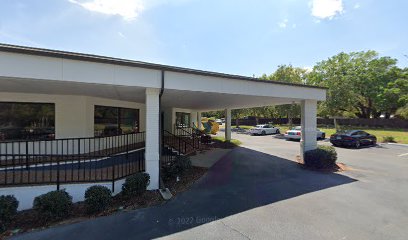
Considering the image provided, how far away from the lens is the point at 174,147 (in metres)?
11.6

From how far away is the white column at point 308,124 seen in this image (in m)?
10.1

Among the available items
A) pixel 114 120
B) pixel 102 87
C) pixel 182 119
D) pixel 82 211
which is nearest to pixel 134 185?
pixel 82 211

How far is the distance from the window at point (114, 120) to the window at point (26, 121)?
169 cm

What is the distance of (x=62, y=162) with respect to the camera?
7633 millimetres

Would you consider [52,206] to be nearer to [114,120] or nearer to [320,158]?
[114,120]

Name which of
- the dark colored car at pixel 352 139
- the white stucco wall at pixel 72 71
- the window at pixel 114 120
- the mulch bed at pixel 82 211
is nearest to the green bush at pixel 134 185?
the mulch bed at pixel 82 211

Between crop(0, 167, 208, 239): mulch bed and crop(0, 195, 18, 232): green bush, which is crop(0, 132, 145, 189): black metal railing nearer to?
crop(0, 167, 208, 239): mulch bed

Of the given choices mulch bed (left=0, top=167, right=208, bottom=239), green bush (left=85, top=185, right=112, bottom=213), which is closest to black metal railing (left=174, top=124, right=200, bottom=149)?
mulch bed (left=0, top=167, right=208, bottom=239)

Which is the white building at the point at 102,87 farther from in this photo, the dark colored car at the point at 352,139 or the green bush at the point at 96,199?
the dark colored car at the point at 352,139

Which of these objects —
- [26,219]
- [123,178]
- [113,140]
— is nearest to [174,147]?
[113,140]

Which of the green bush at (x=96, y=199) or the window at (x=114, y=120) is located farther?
the window at (x=114, y=120)

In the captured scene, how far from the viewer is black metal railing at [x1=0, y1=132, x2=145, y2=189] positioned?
5805mm

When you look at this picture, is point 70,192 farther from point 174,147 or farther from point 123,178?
point 174,147

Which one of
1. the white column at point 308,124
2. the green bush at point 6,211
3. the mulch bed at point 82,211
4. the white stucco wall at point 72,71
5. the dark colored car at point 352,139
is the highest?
the white stucco wall at point 72,71
